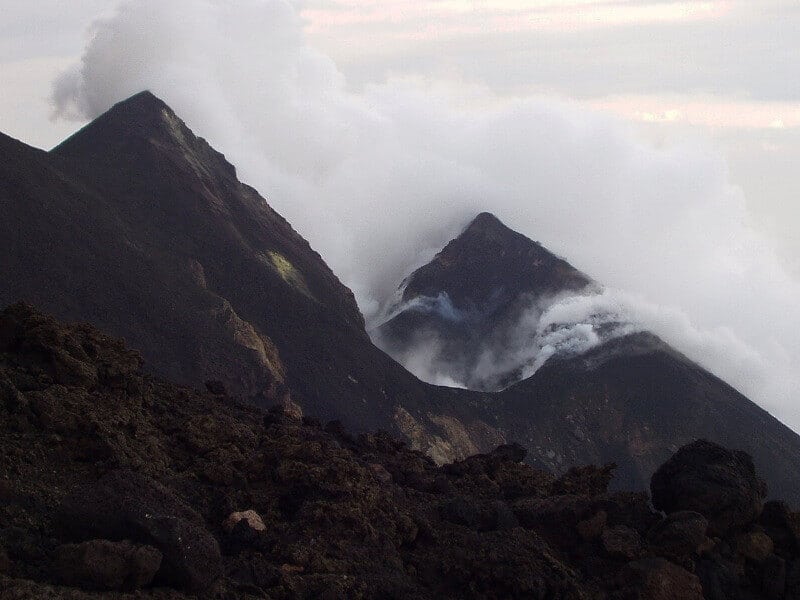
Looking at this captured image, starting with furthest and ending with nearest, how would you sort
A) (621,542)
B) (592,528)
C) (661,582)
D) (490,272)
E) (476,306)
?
(490,272), (476,306), (592,528), (621,542), (661,582)

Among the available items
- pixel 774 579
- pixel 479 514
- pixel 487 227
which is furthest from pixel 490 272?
pixel 774 579

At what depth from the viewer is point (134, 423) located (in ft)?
54.7

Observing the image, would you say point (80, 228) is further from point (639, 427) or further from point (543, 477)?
point (639, 427)

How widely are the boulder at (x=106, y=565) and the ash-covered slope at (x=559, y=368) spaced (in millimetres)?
51800

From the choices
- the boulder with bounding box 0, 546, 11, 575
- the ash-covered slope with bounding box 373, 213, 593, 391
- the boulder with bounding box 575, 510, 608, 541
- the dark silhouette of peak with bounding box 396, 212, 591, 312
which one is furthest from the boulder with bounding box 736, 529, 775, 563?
the dark silhouette of peak with bounding box 396, 212, 591, 312

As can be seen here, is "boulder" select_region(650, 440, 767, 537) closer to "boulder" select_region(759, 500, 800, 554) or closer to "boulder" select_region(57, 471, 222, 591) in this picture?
"boulder" select_region(759, 500, 800, 554)

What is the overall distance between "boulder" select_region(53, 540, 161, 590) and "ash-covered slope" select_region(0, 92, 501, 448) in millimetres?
30139

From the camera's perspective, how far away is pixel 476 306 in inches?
3452

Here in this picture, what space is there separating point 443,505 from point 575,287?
6876 centimetres

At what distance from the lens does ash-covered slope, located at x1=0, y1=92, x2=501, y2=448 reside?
144 ft

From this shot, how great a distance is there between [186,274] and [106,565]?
1679 inches

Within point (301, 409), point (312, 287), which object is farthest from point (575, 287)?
point (301, 409)

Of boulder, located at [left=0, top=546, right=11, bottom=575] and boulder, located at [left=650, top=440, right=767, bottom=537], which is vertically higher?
boulder, located at [left=650, top=440, right=767, bottom=537]

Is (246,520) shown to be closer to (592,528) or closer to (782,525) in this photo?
(592,528)
